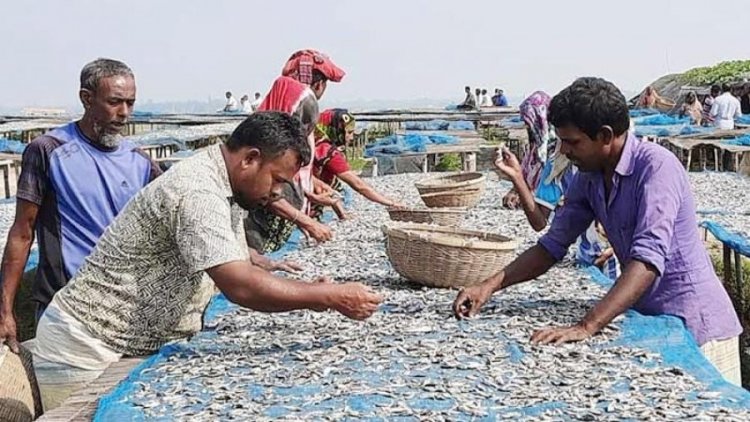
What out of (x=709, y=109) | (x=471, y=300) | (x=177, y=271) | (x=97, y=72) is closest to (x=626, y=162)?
(x=471, y=300)

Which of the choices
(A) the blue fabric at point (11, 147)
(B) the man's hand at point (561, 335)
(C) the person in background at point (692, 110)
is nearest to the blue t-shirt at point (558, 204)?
(B) the man's hand at point (561, 335)

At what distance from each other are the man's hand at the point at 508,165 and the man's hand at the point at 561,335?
3.55 ft

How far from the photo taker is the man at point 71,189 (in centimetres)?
315

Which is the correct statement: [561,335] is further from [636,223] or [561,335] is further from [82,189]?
[82,189]

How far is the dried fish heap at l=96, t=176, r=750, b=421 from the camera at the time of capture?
6.81 ft

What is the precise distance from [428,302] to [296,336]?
0.61 m

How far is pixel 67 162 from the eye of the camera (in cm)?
318

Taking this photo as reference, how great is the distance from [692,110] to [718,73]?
657cm

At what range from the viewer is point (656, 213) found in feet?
8.51

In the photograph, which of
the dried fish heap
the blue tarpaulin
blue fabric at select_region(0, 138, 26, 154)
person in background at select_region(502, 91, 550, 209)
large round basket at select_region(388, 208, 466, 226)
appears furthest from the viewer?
blue fabric at select_region(0, 138, 26, 154)

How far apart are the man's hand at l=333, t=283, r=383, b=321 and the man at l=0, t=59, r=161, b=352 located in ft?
3.83

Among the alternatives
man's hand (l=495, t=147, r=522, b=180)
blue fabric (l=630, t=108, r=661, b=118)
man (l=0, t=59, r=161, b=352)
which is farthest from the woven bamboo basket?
blue fabric (l=630, t=108, r=661, b=118)

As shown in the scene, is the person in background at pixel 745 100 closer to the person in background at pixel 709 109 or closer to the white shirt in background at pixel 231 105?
the person in background at pixel 709 109

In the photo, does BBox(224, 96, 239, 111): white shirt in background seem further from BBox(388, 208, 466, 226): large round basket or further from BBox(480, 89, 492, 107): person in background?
BBox(388, 208, 466, 226): large round basket
